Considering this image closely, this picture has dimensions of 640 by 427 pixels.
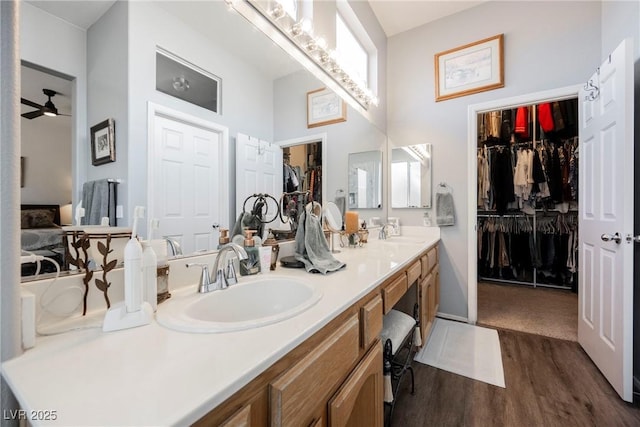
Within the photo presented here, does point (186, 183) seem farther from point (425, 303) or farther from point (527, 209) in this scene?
point (527, 209)

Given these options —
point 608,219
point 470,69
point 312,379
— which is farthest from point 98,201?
point 470,69

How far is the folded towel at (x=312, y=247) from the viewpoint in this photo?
126 cm

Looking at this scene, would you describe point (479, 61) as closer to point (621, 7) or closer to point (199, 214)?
point (621, 7)

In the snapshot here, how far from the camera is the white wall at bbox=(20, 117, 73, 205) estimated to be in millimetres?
643

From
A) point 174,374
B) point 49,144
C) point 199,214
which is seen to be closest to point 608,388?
point 174,374

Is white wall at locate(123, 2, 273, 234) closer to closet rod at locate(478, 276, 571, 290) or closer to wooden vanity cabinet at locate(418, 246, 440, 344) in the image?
wooden vanity cabinet at locate(418, 246, 440, 344)

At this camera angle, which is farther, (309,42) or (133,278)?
(309,42)

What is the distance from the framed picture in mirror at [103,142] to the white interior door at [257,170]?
1.53 feet

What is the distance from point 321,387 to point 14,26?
1.07 m

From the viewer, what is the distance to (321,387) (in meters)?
0.68

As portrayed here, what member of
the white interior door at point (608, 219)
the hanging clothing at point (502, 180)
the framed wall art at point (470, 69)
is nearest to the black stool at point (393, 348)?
the white interior door at point (608, 219)

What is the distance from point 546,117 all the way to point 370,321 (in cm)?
355

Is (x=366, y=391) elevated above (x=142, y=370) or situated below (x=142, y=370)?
below

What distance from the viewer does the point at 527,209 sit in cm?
349
